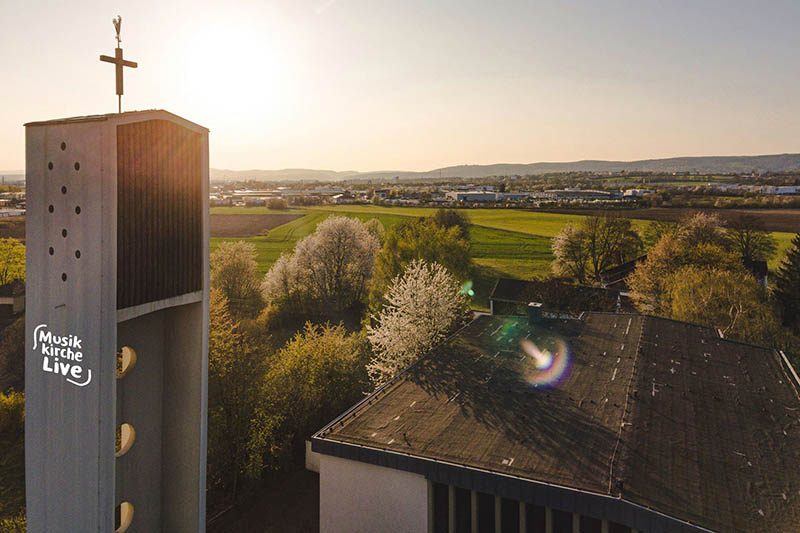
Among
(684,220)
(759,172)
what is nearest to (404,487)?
(684,220)

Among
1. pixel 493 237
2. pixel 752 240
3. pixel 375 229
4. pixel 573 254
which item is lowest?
pixel 573 254

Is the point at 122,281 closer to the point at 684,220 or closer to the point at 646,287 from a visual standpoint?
the point at 646,287

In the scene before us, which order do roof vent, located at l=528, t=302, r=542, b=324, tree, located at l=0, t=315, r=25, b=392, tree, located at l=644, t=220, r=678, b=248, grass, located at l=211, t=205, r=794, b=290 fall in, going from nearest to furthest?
tree, located at l=0, t=315, r=25, b=392 → roof vent, located at l=528, t=302, r=542, b=324 → tree, located at l=644, t=220, r=678, b=248 → grass, located at l=211, t=205, r=794, b=290

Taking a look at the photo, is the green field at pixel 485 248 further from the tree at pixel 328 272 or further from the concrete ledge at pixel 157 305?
the concrete ledge at pixel 157 305

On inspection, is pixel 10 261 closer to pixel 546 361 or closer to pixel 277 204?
pixel 546 361

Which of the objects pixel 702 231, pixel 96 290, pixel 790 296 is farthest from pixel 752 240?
pixel 96 290

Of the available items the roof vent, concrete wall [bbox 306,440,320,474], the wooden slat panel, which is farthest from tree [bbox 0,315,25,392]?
the roof vent

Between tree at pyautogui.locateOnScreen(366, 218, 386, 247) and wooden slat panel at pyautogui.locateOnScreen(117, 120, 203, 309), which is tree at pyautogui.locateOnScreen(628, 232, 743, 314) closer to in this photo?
tree at pyautogui.locateOnScreen(366, 218, 386, 247)
